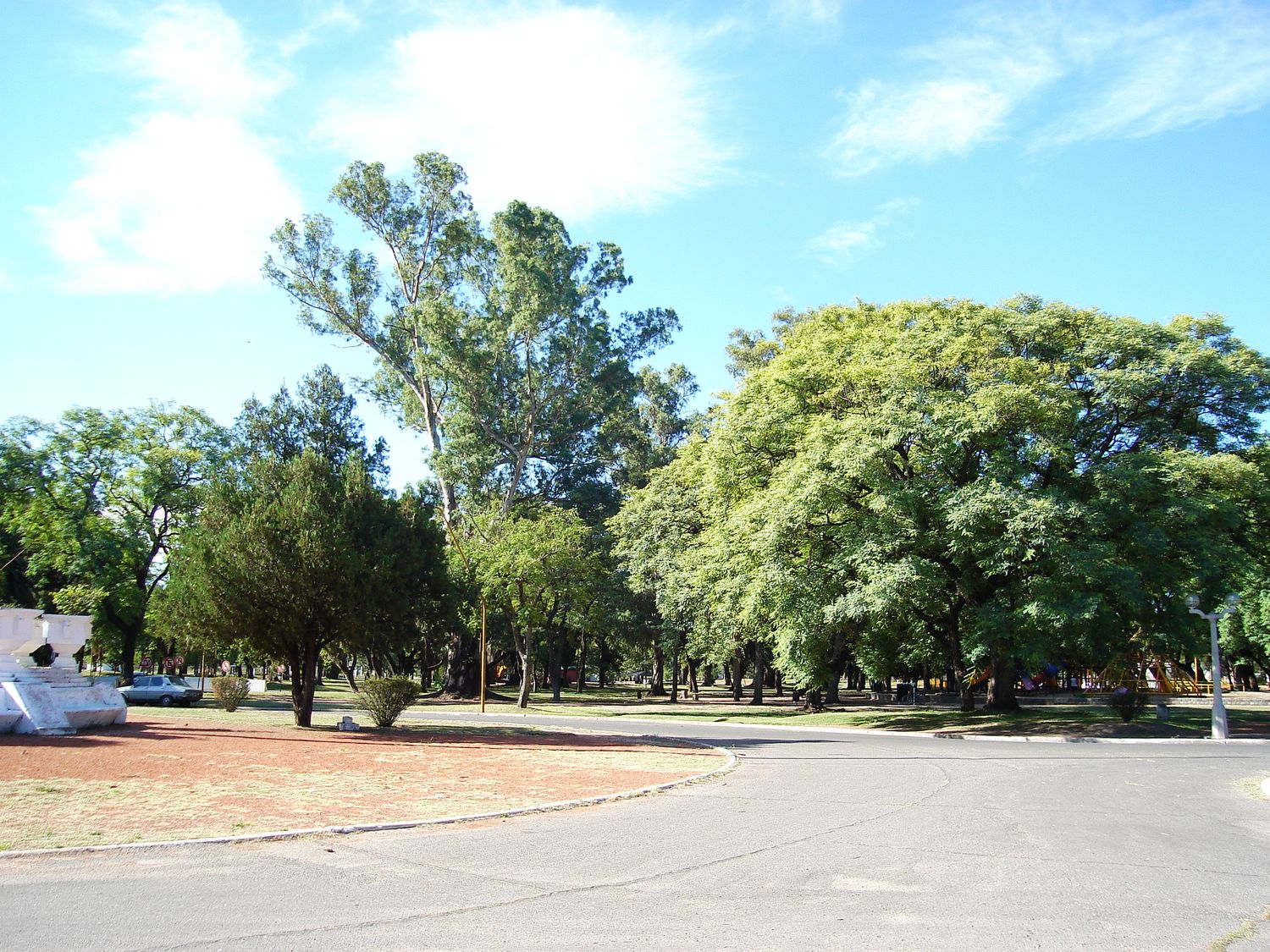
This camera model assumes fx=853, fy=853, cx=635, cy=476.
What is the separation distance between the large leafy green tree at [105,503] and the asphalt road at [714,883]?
1433 inches

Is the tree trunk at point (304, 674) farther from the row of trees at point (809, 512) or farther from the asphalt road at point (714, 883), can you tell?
the asphalt road at point (714, 883)

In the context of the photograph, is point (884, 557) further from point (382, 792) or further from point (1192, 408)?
point (382, 792)

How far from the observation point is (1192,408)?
2608 centimetres

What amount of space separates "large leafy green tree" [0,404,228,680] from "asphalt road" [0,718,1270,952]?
36.4 m

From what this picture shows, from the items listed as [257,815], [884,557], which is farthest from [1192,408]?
[257,815]

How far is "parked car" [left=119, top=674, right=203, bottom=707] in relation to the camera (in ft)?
124

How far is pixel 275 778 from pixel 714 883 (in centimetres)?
927

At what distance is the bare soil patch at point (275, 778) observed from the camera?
383 inches

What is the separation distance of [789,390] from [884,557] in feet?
22.5

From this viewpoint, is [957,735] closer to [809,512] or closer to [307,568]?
[809,512]

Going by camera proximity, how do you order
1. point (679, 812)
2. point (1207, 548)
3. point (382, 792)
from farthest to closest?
point (1207, 548)
point (382, 792)
point (679, 812)

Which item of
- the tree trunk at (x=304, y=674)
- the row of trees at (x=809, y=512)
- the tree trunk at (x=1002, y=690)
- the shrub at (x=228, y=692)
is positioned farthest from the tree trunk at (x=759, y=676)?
the tree trunk at (x=304, y=674)

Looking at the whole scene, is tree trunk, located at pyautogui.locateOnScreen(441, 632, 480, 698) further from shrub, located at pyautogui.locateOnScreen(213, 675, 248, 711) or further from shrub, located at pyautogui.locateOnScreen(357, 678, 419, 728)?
shrub, located at pyautogui.locateOnScreen(357, 678, 419, 728)

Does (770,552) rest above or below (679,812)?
above
